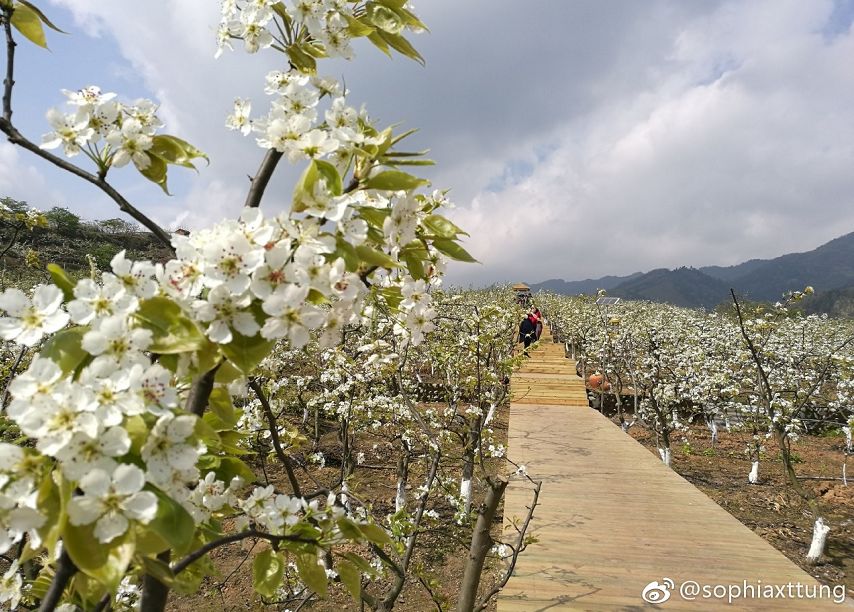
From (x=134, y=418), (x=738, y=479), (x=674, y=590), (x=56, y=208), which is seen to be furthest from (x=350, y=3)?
(x=56, y=208)

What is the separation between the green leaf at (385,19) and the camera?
98cm

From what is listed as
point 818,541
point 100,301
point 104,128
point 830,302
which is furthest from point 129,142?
point 830,302

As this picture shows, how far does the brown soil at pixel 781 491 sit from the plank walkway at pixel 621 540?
2.14m

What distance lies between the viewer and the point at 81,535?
56 centimetres

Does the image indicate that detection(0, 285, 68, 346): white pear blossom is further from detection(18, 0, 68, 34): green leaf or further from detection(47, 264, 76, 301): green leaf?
detection(18, 0, 68, 34): green leaf

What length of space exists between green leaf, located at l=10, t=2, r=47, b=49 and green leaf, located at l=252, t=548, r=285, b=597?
3.41ft

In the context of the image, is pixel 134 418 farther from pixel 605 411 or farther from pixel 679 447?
pixel 605 411

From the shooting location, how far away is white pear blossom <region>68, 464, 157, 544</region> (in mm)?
545

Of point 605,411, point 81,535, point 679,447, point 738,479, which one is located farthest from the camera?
point 605,411

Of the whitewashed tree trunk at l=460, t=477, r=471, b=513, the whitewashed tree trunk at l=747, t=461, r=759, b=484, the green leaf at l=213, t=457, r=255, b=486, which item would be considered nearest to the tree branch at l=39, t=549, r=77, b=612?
the green leaf at l=213, t=457, r=255, b=486

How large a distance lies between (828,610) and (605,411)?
1137 cm

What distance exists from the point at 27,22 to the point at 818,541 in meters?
7.09

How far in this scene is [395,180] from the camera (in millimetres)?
823

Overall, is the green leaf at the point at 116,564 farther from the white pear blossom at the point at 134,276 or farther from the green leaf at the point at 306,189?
the green leaf at the point at 306,189
